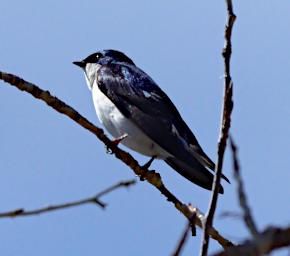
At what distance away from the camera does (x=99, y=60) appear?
8898 mm

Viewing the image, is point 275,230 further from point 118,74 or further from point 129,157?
point 118,74

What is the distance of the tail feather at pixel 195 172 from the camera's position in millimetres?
6105

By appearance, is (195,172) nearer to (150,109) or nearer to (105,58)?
(150,109)

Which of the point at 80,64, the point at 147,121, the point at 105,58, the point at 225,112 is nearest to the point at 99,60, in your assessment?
the point at 105,58

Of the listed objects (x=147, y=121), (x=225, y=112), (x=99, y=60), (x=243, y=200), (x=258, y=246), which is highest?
(x=99, y=60)

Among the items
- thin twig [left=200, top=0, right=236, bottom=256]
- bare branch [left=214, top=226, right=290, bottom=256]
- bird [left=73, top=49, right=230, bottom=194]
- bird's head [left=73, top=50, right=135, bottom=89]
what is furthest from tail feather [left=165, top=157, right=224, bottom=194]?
bare branch [left=214, top=226, right=290, bottom=256]

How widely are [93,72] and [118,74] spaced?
0.55 meters

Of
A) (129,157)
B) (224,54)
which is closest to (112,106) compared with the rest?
(129,157)

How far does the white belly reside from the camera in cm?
675

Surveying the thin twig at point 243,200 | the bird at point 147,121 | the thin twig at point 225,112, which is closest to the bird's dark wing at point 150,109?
the bird at point 147,121

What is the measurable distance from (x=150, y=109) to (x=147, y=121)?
31 cm

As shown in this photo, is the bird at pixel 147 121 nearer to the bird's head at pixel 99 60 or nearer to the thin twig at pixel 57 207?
the bird's head at pixel 99 60

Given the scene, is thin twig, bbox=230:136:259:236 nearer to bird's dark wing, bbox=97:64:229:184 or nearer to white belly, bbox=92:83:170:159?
bird's dark wing, bbox=97:64:229:184

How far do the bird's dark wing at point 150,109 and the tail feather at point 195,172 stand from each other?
0.03 m
